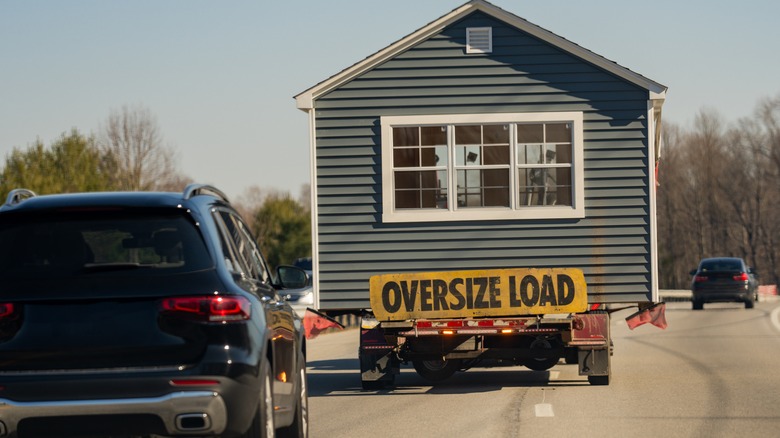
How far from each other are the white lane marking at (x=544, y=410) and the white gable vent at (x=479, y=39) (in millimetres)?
5440

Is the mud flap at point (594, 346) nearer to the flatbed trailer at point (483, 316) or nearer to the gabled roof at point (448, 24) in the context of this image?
the flatbed trailer at point (483, 316)

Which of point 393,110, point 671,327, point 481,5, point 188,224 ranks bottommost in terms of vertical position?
point 671,327

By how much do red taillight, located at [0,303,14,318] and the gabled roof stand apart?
32.5 ft

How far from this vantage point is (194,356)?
21.6 ft

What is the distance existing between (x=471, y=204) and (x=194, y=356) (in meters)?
10.1

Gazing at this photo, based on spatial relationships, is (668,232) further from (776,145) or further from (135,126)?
(135,126)

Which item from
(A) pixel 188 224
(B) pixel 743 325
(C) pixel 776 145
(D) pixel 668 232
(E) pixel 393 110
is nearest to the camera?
(A) pixel 188 224

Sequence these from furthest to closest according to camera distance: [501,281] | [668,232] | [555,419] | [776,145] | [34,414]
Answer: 1. [668,232]
2. [776,145]
3. [501,281]
4. [555,419]
5. [34,414]

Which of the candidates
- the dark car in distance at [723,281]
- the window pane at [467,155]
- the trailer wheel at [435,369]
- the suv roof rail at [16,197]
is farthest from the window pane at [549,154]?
the dark car in distance at [723,281]

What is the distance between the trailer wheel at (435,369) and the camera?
1554cm

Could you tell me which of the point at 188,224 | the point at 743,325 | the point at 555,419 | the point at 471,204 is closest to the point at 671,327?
the point at 743,325

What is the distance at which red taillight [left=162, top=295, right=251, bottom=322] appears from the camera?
21.7 ft

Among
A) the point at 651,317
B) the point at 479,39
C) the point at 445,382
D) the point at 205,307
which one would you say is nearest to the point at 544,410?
the point at 445,382

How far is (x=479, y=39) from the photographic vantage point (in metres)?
16.5
